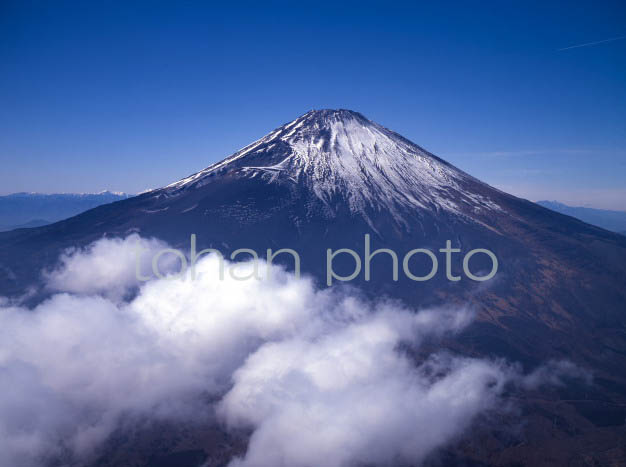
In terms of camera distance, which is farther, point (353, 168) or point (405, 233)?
point (353, 168)

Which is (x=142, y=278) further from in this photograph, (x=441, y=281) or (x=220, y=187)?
(x=441, y=281)

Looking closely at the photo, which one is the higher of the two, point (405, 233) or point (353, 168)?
point (353, 168)

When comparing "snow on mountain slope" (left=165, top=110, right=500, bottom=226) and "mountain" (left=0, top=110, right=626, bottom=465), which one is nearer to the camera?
"mountain" (left=0, top=110, right=626, bottom=465)

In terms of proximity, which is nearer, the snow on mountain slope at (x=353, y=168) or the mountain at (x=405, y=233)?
the mountain at (x=405, y=233)
